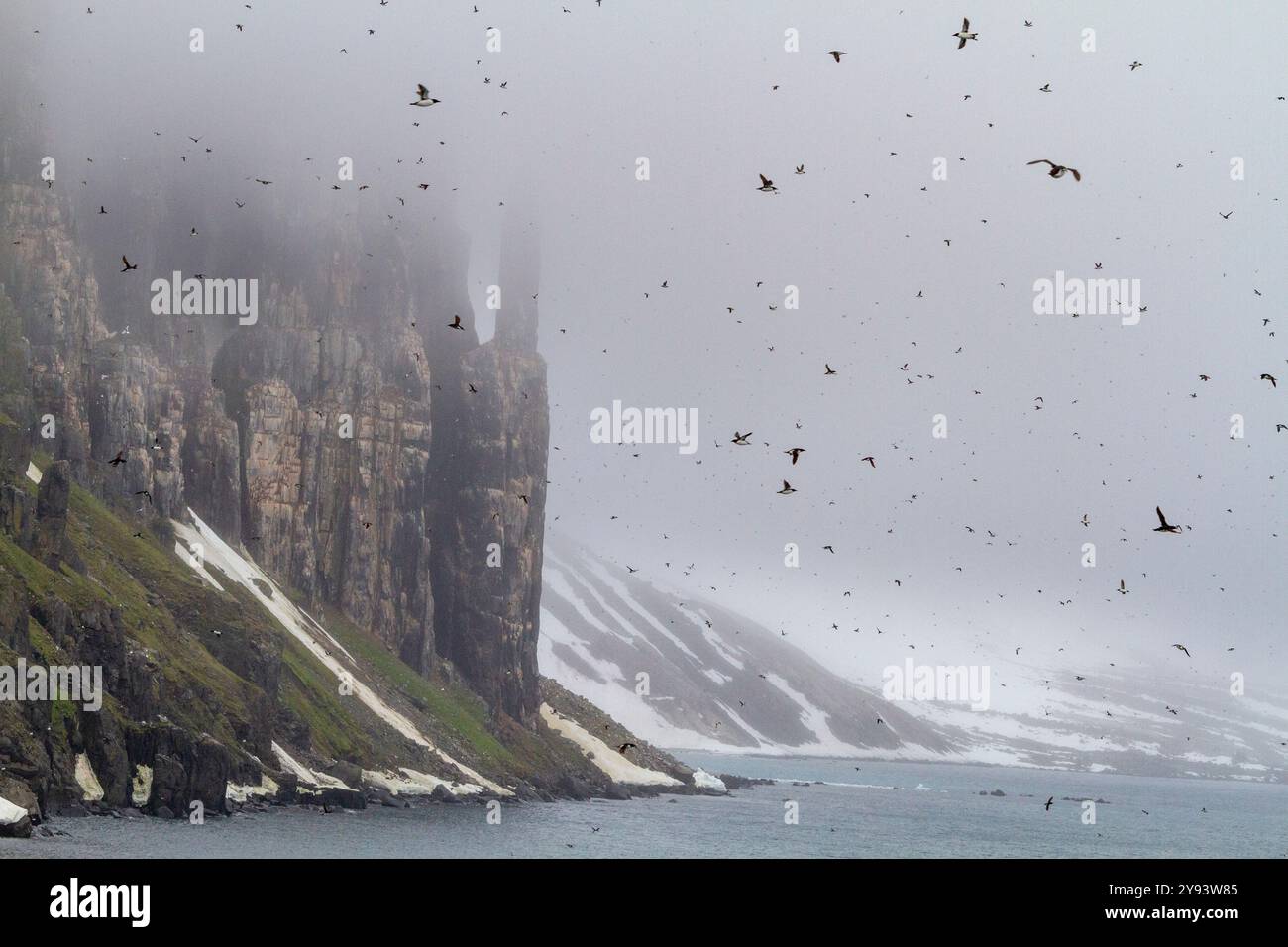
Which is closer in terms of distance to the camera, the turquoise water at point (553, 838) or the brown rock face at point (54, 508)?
the turquoise water at point (553, 838)

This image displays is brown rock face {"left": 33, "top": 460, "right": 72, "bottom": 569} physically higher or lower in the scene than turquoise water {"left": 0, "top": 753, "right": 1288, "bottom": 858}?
higher

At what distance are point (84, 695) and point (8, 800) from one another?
30.4 meters

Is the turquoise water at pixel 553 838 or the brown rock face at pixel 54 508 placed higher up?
the brown rock face at pixel 54 508

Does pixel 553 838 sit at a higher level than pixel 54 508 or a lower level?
lower

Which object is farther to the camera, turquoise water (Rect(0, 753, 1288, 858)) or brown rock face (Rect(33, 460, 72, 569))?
brown rock face (Rect(33, 460, 72, 569))

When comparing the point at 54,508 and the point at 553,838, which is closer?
the point at 553,838
